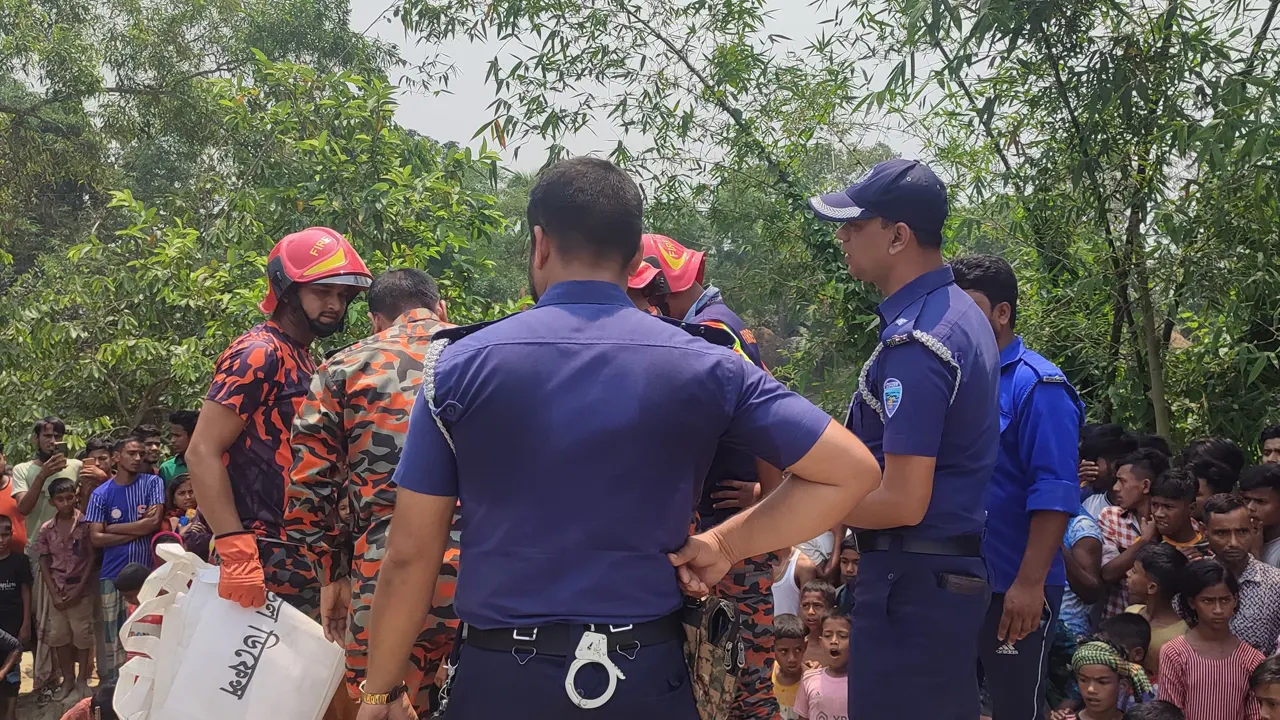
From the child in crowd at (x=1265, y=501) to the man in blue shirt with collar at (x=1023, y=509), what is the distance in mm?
2223

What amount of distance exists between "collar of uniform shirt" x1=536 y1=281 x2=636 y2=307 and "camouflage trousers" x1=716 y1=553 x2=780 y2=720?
170 centimetres

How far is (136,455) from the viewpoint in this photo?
28.6 ft

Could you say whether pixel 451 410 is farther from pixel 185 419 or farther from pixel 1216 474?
pixel 185 419

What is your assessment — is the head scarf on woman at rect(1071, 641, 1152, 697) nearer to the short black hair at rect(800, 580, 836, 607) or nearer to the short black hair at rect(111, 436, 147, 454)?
the short black hair at rect(800, 580, 836, 607)

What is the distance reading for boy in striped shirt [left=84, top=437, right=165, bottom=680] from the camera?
8.67 meters

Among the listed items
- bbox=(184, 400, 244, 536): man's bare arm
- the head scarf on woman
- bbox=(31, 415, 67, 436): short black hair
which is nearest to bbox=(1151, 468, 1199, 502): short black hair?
the head scarf on woman

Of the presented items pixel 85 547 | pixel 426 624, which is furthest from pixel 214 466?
pixel 85 547

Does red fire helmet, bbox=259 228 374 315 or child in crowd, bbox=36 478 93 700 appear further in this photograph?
child in crowd, bbox=36 478 93 700

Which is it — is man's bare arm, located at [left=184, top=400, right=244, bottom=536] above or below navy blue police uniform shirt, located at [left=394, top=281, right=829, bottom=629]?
below

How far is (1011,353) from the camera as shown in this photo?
12.6ft

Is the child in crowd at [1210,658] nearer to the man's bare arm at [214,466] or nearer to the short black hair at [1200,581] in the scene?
the short black hair at [1200,581]

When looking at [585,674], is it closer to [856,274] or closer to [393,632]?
[393,632]

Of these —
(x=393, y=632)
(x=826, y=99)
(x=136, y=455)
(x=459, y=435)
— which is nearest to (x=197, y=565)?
(x=393, y=632)

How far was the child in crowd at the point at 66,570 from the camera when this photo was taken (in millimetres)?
8875
